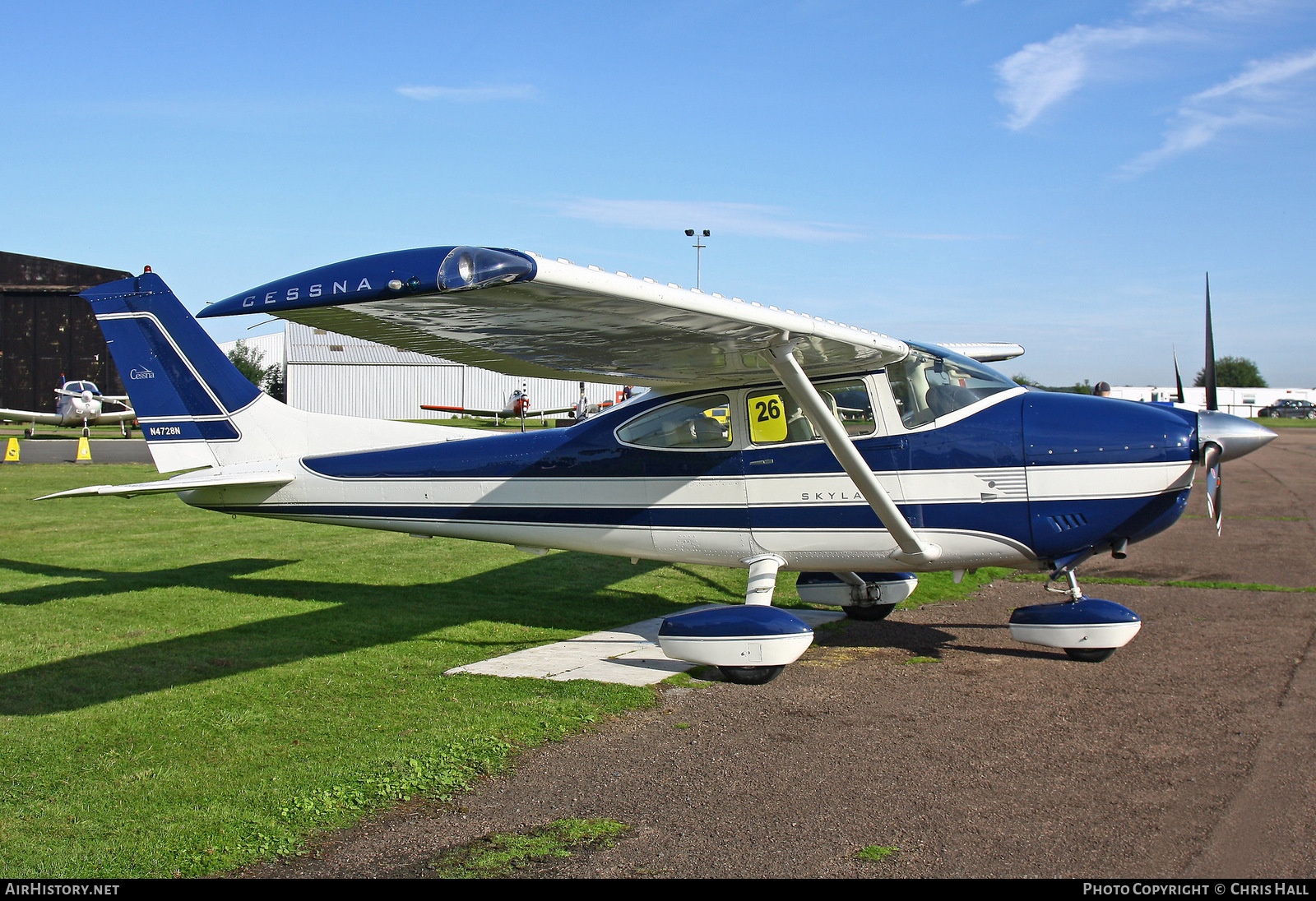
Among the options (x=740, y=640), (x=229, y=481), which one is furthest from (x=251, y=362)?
(x=740, y=640)

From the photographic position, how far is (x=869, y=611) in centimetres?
835

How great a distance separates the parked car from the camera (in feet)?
326

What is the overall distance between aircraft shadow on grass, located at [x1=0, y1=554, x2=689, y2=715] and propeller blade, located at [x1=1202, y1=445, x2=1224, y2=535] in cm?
467

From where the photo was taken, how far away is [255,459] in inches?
342

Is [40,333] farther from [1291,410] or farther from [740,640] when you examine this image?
[1291,410]

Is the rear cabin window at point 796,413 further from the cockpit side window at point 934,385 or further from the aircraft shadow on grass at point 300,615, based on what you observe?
the aircraft shadow on grass at point 300,615

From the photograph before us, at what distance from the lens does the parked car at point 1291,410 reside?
9938 centimetres

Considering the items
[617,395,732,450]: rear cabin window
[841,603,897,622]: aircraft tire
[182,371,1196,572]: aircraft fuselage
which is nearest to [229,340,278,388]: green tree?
[182,371,1196,572]: aircraft fuselage

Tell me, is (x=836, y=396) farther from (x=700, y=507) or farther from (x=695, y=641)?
(x=695, y=641)

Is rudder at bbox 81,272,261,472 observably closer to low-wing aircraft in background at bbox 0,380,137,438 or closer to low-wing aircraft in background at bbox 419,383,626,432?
low-wing aircraft in background at bbox 0,380,137,438

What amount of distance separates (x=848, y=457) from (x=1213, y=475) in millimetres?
2800

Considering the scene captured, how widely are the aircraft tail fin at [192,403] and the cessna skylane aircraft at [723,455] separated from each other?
22 millimetres
